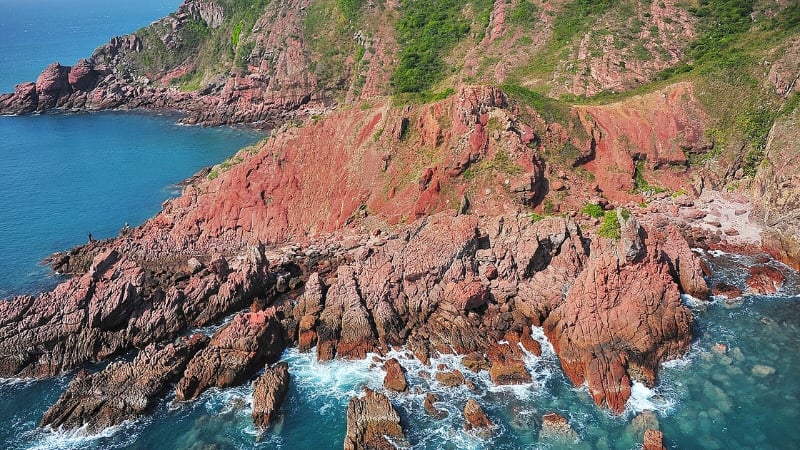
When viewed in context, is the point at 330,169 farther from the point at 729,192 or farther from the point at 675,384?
the point at 729,192

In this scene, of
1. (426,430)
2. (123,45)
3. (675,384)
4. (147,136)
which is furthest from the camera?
(123,45)

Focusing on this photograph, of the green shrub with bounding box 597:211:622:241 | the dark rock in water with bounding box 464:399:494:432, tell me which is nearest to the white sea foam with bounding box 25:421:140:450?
the dark rock in water with bounding box 464:399:494:432

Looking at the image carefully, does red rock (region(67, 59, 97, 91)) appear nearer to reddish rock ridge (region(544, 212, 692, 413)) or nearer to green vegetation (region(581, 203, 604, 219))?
Result: green vegetation (region(581, 203, 604, 219))

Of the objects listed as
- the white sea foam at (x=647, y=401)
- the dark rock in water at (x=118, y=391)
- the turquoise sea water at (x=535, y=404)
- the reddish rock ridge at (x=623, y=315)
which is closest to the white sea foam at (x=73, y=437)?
the turquoise sea water at (x=535, y=404)

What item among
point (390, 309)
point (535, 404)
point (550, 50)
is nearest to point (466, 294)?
point (390, 309)

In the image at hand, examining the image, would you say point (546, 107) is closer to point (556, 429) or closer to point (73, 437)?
point (556, 429)

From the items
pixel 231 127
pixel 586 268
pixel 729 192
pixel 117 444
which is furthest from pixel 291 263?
pixel 231 127

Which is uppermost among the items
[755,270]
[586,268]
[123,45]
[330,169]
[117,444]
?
[123,45]
